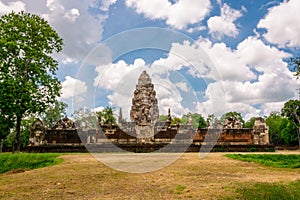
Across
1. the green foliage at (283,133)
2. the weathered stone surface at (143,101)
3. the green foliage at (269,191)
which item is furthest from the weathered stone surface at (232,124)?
the green foliage at (283,133)

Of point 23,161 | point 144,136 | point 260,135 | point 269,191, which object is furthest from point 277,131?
point 269,191

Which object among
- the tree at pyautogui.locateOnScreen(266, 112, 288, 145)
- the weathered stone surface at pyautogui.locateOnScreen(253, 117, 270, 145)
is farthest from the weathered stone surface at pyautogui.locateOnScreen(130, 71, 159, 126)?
the tree at pyautogui.locateOnScreen(266, 112, 288, 145)

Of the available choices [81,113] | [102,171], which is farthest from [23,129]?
[102,171]

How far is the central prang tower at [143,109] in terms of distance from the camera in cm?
2736

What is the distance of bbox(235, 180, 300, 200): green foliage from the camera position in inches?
282

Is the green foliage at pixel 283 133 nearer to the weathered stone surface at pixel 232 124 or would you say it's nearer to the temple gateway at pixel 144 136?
the weathered stone surface at pixel 232 124

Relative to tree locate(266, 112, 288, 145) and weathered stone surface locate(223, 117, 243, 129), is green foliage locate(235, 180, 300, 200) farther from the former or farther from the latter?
tree locate(266, 112, 288, 145)

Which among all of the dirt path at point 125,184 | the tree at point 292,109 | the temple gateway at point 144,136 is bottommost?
the dirt path at point 125,184

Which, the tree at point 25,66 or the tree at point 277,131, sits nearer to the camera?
the tree at point 25,66

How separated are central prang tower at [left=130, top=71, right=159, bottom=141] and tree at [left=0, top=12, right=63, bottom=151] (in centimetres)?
829

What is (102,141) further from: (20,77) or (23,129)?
(23,129)

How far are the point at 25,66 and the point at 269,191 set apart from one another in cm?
2150

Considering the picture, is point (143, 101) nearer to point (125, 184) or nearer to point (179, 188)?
point (125, 184)

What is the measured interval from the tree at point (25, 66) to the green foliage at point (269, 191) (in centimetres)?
1889
